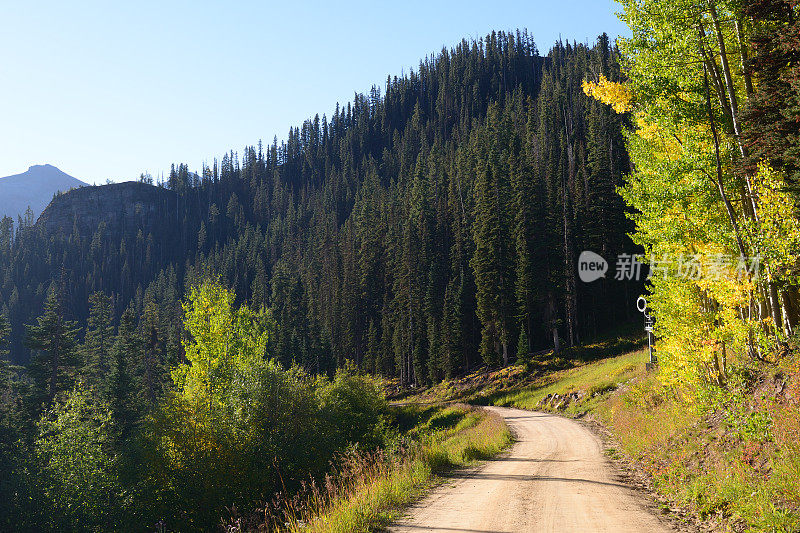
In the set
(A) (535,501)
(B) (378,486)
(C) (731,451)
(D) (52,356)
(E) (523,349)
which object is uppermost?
(C) (731,451)

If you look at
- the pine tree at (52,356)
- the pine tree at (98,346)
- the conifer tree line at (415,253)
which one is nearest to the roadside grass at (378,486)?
the conifer tree line at (415,253)

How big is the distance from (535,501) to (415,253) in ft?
213

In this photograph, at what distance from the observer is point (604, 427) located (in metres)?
24.7

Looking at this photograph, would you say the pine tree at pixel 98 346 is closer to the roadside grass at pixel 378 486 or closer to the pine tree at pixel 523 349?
the pine tree at pixel 523 349

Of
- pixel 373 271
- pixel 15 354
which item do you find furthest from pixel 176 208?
pixel 373 271

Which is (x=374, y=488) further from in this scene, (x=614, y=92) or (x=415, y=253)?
(x=415, y=253)

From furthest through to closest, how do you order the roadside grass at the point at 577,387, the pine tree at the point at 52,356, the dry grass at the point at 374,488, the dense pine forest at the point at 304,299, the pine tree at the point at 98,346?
1. the pine tree at the point at 98,346
2. the pine tree at the point at 52,356
3. the roadside grass at the point at 577,387
4. the dense pine forest at the point at 304,299
5. the dry grass at the point at 374,488

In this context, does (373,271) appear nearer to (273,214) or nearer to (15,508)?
(15,508)

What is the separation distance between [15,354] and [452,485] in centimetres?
17756

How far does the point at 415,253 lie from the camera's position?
2923 inches

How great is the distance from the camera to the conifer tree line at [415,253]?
5606 cm

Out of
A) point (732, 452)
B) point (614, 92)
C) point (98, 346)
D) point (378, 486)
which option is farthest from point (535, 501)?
point (98, 346)

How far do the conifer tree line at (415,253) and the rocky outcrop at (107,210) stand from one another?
530 centimetres

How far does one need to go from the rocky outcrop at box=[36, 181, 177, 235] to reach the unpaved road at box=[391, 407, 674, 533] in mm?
208326
